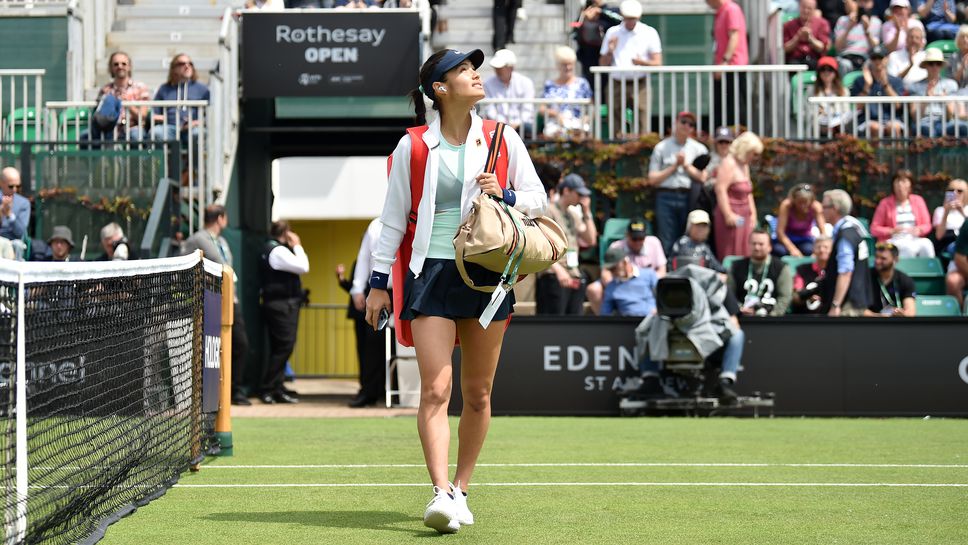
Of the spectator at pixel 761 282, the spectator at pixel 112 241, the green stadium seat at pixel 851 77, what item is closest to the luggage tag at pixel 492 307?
the spectator at pixel 761 282

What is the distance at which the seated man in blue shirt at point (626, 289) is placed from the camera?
50.8ft

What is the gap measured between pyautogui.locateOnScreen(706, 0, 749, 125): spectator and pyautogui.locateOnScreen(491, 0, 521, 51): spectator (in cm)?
297

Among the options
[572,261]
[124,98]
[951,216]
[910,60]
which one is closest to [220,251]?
[124,98]

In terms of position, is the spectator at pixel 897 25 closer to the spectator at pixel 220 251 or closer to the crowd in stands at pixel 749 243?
the crowd in stands at pixel 749 243

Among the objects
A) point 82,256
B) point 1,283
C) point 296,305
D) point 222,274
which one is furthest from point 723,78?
point 1,283

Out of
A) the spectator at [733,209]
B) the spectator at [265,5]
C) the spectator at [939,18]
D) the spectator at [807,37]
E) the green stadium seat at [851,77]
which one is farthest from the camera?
the spectator at [939,18]

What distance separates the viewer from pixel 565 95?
18.7 metres

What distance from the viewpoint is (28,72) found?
59.6 ft

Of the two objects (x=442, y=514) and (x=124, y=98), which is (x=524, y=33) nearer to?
(x=124, y=98)

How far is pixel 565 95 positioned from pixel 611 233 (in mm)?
2167

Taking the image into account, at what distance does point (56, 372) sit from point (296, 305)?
1109 centimetres

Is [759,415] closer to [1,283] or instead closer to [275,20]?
[275,20]

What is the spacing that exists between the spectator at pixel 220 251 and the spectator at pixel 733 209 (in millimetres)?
5299

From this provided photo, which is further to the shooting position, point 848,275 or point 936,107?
point 936,107
